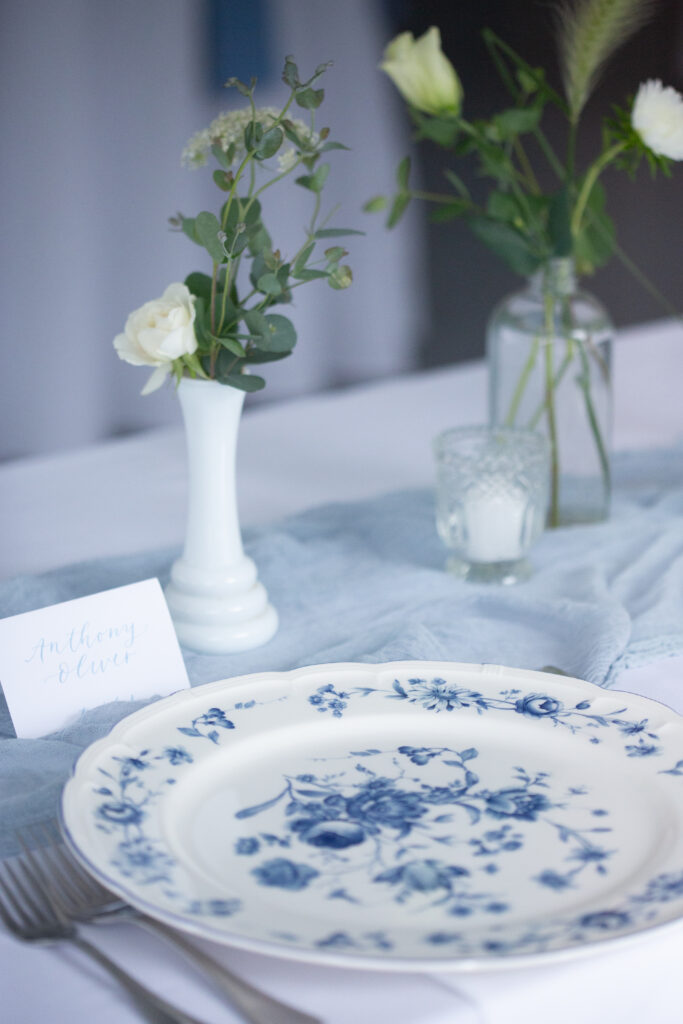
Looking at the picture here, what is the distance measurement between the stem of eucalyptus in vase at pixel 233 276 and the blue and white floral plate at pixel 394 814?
0.22 meters

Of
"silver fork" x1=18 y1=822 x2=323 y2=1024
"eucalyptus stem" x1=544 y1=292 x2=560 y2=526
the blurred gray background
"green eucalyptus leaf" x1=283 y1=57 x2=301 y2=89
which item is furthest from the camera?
the blurred gray background

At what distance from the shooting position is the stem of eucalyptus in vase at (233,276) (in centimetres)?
69

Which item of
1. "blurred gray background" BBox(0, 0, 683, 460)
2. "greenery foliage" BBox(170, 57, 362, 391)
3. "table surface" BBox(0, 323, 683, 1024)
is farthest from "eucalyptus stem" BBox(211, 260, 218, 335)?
"blurred gray background" BBox(0, 0, 683, 460)

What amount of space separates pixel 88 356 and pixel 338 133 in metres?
0.53

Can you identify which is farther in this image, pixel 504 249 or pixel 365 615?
pixel 504 249

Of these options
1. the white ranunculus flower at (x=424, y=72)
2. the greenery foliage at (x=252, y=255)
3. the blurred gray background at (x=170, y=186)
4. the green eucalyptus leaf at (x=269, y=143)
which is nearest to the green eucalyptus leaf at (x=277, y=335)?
the greenery foliage at (x=252, y=255)

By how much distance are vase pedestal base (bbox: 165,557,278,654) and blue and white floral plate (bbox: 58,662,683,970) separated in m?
0.15

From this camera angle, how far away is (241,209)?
2.35 ft

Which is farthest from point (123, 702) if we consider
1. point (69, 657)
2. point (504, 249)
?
point (504, 249)

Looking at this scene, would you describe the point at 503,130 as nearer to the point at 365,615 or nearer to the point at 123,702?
the point at 365,615

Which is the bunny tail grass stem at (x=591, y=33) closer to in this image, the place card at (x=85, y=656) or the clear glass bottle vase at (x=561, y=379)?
the clear glass bottle vase at (x=561, y=379)

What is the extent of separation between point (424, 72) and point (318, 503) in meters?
0.44

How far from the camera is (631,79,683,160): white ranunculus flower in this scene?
2.83ft

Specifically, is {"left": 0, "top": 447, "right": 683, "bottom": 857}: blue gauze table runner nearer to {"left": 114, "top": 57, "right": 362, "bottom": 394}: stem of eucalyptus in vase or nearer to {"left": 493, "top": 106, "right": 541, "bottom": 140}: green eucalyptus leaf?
{"left": 114, "top": 57, "right": 362, "bottom": 394}: stem of eucalyptus in vase
